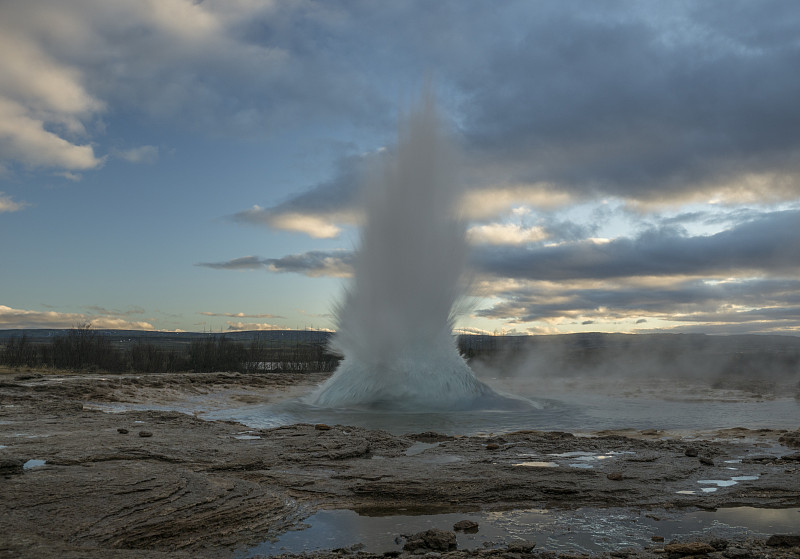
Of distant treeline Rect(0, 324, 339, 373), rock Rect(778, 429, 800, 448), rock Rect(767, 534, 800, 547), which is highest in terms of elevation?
rock Rect(767, 534, 800, 547)

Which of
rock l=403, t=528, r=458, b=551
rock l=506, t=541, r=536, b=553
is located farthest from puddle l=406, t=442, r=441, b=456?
rock l=506, t=541, r=536, b=553

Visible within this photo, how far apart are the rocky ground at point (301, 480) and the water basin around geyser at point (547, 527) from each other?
6.7 inches

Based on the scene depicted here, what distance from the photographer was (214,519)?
4816 mm

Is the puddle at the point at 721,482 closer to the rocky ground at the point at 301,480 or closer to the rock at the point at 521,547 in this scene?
the rocky ground at the point at 301,480

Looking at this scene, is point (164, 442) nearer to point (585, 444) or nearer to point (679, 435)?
point (585, 444)

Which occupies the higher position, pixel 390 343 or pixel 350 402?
pixel 390 343

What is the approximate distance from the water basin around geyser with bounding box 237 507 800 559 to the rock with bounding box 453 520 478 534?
51 mm

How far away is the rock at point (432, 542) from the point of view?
424 centimetres

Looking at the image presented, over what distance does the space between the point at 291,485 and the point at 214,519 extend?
4.45 ft

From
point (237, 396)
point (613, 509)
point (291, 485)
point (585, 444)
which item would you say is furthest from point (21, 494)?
point (237, 396)

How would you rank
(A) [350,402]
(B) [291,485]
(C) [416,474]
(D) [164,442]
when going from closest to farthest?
1. (B) [291,485]
2. (C) [416,474]
3. (D) [164,442]
4. (A) [350,402]

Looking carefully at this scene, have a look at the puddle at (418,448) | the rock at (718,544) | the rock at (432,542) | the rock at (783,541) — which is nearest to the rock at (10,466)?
the rock at (432,542)

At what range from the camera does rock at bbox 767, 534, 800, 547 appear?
4184mm

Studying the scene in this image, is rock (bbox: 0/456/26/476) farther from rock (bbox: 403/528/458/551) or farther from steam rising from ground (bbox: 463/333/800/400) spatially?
steam rising from ground (bbox: 463/333/800/400)
